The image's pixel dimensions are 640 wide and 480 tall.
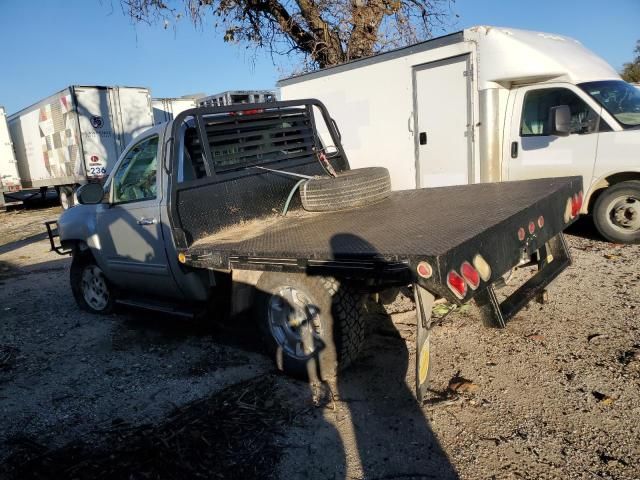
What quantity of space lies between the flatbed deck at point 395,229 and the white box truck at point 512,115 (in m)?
2.66

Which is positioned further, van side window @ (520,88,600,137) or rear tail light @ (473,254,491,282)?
van side window @ (520,88,600,137)

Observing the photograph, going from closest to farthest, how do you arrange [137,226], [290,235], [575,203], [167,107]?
[290,235], [575,203], [137,226], [167,107]

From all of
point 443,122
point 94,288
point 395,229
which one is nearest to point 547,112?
point 443,122

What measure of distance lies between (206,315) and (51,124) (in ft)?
45.9

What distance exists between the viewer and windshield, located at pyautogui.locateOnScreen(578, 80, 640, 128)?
6.27 metres

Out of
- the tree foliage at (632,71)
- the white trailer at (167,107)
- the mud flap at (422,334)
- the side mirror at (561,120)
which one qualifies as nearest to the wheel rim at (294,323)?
the mud flap at (422,334)

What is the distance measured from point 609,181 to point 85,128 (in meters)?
13.2

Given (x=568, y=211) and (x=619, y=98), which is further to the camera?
(x=619, y=98)

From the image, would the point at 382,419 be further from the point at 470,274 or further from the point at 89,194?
the point at 89,194

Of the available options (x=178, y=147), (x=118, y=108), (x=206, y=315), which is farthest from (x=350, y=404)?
(x=118, y=108)

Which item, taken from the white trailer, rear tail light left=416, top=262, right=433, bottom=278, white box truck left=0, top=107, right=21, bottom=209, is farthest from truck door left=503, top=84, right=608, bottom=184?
white box truck left=0, top=107, right=21, bottom=209

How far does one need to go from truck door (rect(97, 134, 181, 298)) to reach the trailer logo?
10756 mm

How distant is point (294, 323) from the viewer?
3420 millimetres

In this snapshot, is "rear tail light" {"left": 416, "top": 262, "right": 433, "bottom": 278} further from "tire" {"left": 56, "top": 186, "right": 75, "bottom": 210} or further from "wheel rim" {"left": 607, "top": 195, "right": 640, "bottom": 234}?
"tire" {"left": 56, "top": 186, "right": 75, "bottom": 210}
